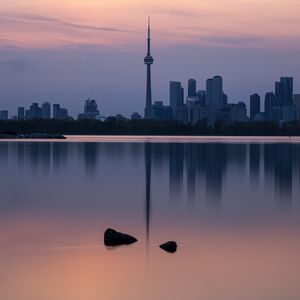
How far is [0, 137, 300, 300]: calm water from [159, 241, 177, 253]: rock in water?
0.18 meters

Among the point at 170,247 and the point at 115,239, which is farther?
the point at 115,239

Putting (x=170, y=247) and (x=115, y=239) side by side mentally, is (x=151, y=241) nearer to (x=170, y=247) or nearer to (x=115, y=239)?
(x=115, y=239)

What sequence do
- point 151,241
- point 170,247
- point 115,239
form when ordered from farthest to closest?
point 151,241
point 115,239
point 170,247

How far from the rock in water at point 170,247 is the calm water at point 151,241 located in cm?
18

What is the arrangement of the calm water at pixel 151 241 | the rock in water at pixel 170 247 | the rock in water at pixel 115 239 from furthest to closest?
Result: the rock in water at pixel 115 239 → the rock in water at pixel 170 247 → the calm water at pixel 151 241

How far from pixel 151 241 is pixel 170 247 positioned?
115cm

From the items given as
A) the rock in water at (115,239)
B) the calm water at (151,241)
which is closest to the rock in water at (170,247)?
the calm water at (151,241)

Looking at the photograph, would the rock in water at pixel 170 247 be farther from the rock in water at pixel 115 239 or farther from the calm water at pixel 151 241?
the rock in water at pixel 115 239

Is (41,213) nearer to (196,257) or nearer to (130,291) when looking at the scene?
(196,257)

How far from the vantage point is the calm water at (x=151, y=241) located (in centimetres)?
1102

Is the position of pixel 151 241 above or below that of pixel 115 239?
below

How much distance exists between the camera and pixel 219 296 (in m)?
10.5

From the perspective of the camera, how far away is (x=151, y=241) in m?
15.1

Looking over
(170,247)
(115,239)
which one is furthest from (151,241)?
(170,247)
